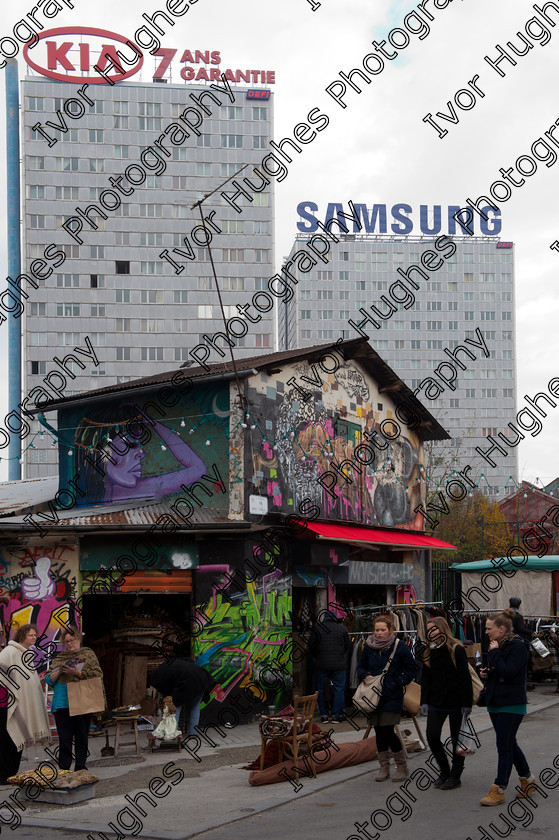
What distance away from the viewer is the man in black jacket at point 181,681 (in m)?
13.0

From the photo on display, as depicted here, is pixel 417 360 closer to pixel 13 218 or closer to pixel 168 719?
pixel 13 218

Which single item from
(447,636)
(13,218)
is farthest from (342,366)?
(13,218)

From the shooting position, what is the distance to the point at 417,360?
129625 mm

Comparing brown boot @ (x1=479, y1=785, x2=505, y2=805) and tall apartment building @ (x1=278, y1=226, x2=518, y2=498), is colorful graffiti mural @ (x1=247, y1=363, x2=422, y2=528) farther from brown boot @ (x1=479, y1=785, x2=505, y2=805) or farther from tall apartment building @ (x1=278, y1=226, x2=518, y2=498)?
tall apartment building @ (x1=278, y1=226, x2=518, y2=498)

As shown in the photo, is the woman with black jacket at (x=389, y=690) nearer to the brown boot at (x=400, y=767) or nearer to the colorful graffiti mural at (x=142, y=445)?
→ the brown boot at (x=400, y=767)

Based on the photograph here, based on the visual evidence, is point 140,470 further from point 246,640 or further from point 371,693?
point 371,693

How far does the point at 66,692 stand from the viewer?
9.94 metres

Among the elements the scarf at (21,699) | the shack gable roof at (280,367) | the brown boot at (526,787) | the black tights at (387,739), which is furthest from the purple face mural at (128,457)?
the brown boot at (526,787)

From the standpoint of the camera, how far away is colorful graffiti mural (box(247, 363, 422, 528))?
16380 mm

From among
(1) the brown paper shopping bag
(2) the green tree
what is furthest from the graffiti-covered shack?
(2) the green tree

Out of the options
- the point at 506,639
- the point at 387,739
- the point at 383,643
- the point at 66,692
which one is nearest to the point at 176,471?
the point at 66,692

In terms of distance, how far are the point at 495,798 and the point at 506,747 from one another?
1.58 ft

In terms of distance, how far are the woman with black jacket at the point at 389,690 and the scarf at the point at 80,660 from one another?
2907 millimetres

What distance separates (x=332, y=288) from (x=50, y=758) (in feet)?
395
